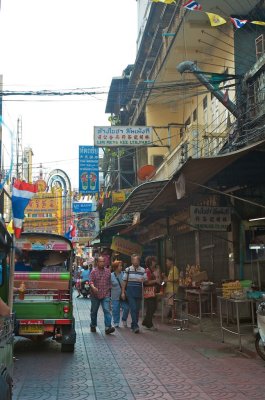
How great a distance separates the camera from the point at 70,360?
8406mm

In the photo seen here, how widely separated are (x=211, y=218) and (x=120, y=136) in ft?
25.9

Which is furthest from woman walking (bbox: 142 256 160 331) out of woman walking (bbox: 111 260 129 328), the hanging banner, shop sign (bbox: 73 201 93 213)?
shop sign (bbox: 73 201 93 213)

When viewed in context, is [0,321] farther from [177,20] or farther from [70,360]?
[177,20]

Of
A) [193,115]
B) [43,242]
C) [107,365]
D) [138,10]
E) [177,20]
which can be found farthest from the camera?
[138,10]

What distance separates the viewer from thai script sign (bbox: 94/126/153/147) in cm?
1880

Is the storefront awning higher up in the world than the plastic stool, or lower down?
higher up

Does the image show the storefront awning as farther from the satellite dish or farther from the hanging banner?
the hanging banner

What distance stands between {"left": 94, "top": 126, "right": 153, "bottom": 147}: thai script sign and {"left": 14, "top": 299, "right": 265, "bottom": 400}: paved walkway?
946 cm

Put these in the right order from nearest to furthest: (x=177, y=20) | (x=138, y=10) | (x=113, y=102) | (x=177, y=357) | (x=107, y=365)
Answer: (x=107, y=365) → (x=177, y=357) → (x=177, y=20) → (x=138, y=10) → (x=113, y=102)

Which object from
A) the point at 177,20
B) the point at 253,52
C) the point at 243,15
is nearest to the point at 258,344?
the point at 253,52

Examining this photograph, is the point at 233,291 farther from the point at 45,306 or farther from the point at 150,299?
the point at 45,306

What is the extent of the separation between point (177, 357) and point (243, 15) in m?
10.9

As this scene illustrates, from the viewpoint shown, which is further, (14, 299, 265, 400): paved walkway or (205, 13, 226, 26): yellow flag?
(205, 13, 226, 26): yellow flag

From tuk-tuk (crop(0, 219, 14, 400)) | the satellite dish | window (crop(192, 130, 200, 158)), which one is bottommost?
tuk-tuk (crop(0, 219, 14, 400))
